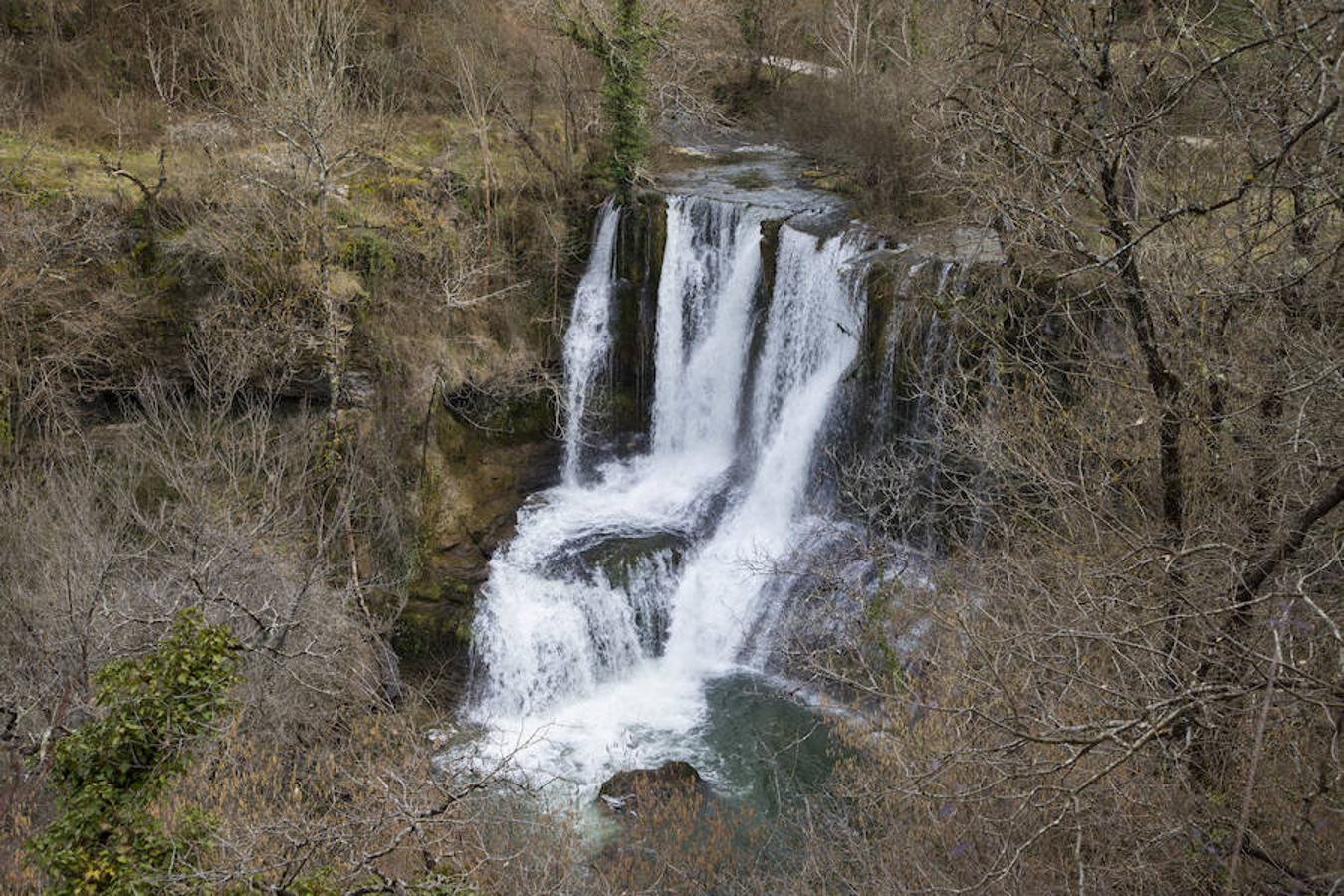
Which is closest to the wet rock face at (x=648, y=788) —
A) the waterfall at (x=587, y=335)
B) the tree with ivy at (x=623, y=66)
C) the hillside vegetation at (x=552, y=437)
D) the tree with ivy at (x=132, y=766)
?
the hillside vegetation at (x=552, y=437)

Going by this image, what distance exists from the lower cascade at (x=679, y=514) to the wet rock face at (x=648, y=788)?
0.49 m

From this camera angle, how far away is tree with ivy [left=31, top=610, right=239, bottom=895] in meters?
5.79

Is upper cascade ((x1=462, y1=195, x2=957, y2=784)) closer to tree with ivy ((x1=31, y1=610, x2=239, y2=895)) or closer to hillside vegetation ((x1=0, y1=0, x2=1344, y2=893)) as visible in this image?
hillside vegetation ((x1=0, y1=0, x2=1344, y2=893))

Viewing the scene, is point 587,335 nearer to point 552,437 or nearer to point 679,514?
point 552,437

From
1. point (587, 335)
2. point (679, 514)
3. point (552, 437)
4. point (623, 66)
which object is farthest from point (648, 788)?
point (623, 66)

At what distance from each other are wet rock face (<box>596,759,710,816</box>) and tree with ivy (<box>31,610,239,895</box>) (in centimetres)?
505

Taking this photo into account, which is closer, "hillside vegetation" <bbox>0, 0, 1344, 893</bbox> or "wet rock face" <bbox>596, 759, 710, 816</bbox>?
Result: "hillside vegetation" <bbox>0, 0, 1344, 893</bbox>

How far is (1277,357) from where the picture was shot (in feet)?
23.3

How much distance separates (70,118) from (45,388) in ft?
20.2

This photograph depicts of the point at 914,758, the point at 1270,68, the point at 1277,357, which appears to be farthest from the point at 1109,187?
the point at 914,758

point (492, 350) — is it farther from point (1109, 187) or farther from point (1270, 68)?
point (1270, 68)

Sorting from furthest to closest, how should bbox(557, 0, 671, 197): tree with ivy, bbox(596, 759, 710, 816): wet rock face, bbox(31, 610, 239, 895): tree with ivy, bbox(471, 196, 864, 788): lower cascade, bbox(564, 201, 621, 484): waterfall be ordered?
bbox(557, 0, 671, 197): tree with ivy → bbox(564, 201, 621, 484): waterfall → bbox(471, 196, 864, 788): lower cascade → bbox(596, 759, 710, 816): wet rock face → bbox(31, 610, 239, 895): tree with ivy

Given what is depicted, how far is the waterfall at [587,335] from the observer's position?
662 inches

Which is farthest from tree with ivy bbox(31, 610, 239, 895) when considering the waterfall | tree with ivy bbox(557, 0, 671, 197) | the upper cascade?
tree with ivy bbox(557, 0, 671, 197)
